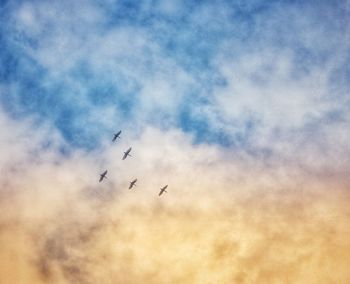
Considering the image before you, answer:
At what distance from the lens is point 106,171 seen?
116438 mm

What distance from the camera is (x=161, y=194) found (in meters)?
119

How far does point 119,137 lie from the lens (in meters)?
112

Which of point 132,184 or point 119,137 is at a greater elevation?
point 119,137

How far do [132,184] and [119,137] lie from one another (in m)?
13.6

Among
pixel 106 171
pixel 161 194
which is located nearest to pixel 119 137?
pixel 106 171

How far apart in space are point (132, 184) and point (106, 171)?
8597 millimetres

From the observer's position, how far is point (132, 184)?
114 m

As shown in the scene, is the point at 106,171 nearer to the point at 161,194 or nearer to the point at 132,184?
the point at 132,184

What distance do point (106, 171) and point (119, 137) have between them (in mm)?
11480

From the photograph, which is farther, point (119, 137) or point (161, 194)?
point (161, 194)

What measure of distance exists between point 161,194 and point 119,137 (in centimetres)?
2106

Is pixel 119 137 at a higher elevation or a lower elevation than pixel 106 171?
Answer: higher

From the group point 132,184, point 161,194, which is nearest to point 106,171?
point 132,184
